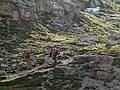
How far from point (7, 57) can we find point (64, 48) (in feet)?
83.7

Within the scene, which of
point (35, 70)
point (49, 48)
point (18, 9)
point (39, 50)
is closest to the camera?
point (35, 70)

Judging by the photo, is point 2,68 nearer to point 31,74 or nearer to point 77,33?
point 31,74

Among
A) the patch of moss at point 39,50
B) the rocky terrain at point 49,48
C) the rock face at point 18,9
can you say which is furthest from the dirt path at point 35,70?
the rock face at point 18,9

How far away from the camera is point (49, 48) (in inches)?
4811

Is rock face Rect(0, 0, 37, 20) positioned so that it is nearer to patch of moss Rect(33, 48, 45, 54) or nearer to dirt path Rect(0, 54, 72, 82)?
patch of moss Rect(33, 48, 45, 54)

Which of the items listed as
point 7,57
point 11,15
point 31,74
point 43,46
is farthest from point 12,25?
point 31,74

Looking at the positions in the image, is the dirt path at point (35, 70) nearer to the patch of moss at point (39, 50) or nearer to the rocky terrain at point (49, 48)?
the rocky terrain at point (49, 48)

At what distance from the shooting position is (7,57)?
104 metres

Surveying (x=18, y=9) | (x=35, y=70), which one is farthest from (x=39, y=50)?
(x=18, y=9)

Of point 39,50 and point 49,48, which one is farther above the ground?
point 39,50

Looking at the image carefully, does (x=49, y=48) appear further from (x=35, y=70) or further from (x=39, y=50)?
(x=35, y=70)

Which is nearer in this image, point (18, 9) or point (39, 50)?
point (39, 50)

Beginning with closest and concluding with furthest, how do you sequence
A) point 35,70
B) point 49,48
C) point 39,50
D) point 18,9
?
point 35,70 → point 39,50 → point 49,48 → point 18,9

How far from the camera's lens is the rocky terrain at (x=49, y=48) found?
75500 millimetres
